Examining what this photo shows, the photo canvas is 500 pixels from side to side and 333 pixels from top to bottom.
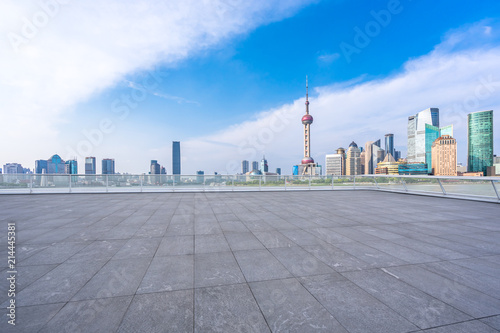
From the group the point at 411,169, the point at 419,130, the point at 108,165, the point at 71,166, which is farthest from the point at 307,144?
the point at 71,166

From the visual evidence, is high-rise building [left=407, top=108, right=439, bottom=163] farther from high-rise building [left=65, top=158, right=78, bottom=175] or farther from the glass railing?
high-rise building [left=65, top=158, right=78, bottom=175]

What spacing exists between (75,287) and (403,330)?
11.7 ft

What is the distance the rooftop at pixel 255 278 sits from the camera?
189 centimetres

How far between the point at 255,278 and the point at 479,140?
380ft

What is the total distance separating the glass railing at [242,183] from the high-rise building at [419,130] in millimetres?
157758

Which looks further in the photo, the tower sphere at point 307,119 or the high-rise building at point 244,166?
the tower sphere at point 307,119

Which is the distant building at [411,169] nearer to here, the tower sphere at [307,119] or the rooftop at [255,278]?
the tower sphere at [307,119]

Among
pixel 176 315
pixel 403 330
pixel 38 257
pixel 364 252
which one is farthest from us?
pixel 364 252

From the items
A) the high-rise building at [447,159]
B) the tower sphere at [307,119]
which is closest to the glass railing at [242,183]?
the high-rise building at [447,159]

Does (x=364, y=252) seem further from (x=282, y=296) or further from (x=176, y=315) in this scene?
(x=176, y=315)

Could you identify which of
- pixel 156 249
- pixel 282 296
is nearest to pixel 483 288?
pixel 282 296

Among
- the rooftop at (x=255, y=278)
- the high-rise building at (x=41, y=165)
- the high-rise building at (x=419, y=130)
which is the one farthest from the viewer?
the high-rise building at (x=419, y=130)

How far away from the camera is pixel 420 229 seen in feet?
16.6

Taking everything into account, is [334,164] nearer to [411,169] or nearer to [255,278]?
[411,169]
